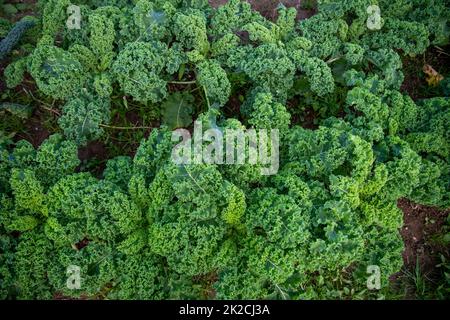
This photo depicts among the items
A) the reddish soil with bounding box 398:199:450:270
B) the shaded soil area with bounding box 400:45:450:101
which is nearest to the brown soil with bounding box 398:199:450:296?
the reddish soil with bounding box 398:199:450:270

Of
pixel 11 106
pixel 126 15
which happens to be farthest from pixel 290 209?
pixel 11 106

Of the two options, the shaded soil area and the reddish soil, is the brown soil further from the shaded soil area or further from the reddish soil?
the shaded soil area

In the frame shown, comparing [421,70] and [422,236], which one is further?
[421,70]

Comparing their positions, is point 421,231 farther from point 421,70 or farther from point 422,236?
point 421,70

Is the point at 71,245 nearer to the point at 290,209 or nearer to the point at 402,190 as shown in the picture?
the point at 290,209

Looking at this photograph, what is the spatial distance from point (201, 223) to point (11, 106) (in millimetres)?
2899

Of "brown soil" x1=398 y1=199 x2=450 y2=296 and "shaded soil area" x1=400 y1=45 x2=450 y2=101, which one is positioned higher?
"shaded soil area" x1=400 y1=45 x2=450 y2=101

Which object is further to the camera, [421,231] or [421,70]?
[421,70]

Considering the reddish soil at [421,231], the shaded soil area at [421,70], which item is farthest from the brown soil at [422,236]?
the shaded soil area at [421,70]

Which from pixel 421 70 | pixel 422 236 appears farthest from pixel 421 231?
pixel 421 70

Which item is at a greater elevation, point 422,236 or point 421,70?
point 421,70

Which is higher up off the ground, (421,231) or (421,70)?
(421,70)

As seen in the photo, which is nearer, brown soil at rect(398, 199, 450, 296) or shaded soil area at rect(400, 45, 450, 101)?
brown soil at rect(398, 199, 450, 296)

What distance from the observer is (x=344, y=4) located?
641 centimetres
